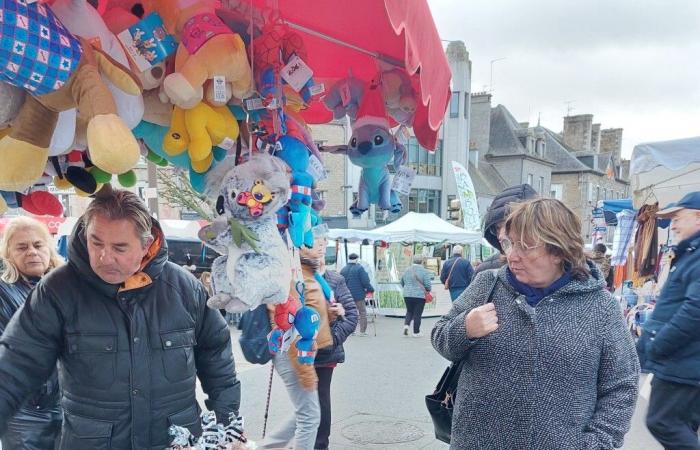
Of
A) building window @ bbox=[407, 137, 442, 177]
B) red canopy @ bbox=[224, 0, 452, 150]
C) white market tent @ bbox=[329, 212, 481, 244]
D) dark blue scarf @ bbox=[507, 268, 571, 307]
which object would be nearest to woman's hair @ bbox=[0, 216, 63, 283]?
red canopy @ bbox=[224, 0, 452, 150]

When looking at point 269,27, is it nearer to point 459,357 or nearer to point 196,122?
point 196,122

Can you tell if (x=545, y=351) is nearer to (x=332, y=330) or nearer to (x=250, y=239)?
(x=250, y=239)

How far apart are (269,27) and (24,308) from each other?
140 cm

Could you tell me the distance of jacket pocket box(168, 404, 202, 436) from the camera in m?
1.85

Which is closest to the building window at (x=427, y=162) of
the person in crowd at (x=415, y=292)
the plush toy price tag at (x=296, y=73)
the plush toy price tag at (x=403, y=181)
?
the person in crowd at (x=415, y=292)

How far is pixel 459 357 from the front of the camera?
1.83m

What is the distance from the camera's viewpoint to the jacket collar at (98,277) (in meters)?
1.79

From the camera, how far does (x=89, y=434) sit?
1711mm

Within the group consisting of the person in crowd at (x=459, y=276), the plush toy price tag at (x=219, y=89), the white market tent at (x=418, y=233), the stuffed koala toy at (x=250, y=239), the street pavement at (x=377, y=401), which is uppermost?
the plush toy price tag at (x=219, y=89)

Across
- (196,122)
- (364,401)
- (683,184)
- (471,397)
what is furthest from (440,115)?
(683,184)

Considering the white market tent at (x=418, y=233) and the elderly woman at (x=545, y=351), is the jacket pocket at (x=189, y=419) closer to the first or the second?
the elderly woman at (x=545, y=351)

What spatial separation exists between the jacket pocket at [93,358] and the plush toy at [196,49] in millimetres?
915

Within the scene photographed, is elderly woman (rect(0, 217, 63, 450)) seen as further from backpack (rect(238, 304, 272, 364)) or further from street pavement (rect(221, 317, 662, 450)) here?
street pavement (rect(221, 317, 662, 450))

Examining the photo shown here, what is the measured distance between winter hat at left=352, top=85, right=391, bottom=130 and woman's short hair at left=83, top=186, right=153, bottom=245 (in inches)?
43.7
